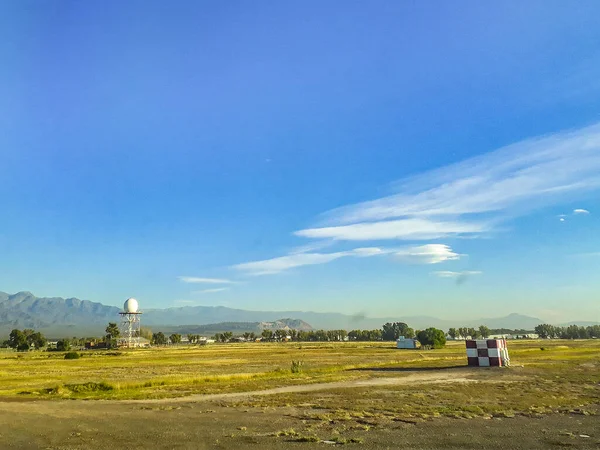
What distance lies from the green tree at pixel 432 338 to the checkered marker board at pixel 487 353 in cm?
8057

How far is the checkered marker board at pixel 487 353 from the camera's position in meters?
54.6

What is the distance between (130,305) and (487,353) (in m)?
166

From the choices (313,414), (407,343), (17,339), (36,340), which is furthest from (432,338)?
(36,340)

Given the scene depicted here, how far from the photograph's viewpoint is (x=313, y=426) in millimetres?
20922

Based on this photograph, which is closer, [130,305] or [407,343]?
[407,343]

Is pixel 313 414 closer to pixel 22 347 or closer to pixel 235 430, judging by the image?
pixel 235 430

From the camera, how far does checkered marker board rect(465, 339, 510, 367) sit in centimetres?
5459

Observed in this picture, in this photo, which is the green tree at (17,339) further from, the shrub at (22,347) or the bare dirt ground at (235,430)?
the bare dirt ground at (235,430)

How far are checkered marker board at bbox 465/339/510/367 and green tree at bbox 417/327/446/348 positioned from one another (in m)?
80.6

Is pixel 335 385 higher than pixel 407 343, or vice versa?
pixel 335 385

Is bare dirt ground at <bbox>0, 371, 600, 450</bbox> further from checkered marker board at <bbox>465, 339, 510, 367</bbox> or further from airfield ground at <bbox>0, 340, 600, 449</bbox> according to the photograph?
checkered marker board at <bbox>465, 339, 510, 367</bbox>

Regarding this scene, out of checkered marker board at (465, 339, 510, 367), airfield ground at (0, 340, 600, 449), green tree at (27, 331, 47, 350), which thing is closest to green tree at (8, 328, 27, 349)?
green tree at (27, 331, 47, 350)

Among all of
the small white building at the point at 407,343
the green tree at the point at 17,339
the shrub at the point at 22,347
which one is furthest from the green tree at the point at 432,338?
the green tree at the point at 17,339

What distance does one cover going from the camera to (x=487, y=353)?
182ft
